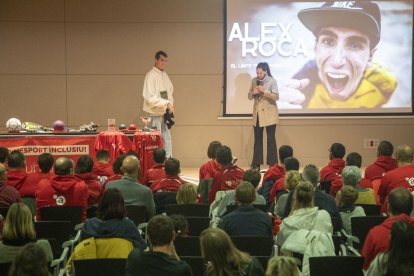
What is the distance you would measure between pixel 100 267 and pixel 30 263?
0.61m

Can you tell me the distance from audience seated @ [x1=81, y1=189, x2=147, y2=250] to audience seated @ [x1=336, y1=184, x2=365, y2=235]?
5.77 ft

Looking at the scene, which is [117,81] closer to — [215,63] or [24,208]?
[215,63]

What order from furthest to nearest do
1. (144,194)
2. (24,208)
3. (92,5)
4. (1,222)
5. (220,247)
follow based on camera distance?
(92,5)
(144,194)
(1,222)
(24,208)
(220,247)

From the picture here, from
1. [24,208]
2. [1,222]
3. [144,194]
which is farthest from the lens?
[144,194]

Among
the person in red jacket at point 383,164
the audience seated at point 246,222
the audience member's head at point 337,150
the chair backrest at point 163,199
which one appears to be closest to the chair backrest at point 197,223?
the audience seated at point 246,222

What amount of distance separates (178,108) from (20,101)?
101 inches

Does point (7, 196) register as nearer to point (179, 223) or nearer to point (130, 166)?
point (130, 166)

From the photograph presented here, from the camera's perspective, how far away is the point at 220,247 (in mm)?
2980

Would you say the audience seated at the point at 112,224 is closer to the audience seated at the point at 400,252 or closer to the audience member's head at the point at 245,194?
the audience member's head at the point at 245,194

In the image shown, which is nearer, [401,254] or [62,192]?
[401,254]

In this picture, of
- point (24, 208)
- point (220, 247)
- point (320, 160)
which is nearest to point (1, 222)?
point (24, 208)

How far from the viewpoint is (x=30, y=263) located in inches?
110

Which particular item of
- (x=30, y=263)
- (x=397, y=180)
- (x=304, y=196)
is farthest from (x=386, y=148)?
(x=30, y=263)

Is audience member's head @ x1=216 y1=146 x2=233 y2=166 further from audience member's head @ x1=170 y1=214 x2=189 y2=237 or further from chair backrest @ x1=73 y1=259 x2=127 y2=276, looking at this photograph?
chair backrest @ x1=73 y1=259 x2=127 y2=276
